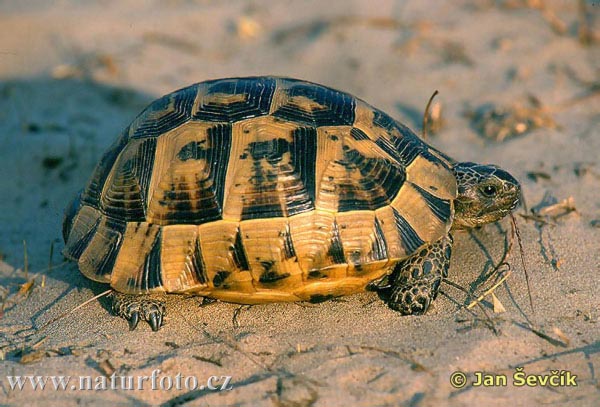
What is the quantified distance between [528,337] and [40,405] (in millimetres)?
2502

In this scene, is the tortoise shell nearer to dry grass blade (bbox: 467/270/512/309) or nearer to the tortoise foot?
the tortoise foot

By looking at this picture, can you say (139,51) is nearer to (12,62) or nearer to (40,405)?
(12,62)

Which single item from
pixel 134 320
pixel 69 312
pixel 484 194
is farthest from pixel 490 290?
pixel 69 312

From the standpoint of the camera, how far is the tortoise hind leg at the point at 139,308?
12.9 ft

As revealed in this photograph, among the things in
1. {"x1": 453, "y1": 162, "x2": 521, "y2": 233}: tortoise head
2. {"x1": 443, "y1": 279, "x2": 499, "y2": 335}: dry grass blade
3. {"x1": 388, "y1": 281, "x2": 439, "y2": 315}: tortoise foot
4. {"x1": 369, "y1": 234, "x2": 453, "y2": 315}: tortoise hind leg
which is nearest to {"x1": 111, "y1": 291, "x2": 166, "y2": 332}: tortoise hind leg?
{"x1": 369, "y1": 234, "x2": 453, "y2": 315}: tortoise hind leg

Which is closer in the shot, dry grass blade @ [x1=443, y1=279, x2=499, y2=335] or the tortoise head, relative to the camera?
dry grass blade @ [x1=443, y1=279, x2=499, y2=335]

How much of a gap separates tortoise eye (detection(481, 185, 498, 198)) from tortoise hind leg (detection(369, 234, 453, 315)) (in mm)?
389

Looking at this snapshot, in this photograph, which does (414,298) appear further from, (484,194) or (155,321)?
(155,321)

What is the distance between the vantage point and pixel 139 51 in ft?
26.0

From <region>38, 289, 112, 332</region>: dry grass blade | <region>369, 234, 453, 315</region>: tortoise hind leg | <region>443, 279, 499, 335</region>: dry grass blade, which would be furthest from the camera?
<region>38, 289, 112, 332</region>: dry grass blade

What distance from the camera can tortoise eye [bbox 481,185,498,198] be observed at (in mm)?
4273

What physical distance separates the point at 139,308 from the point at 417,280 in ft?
5.35

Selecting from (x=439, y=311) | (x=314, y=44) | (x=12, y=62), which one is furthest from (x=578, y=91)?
(x=12, y=62)

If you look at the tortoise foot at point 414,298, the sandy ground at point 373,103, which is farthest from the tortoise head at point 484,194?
the tortoise foot at point 414,298
